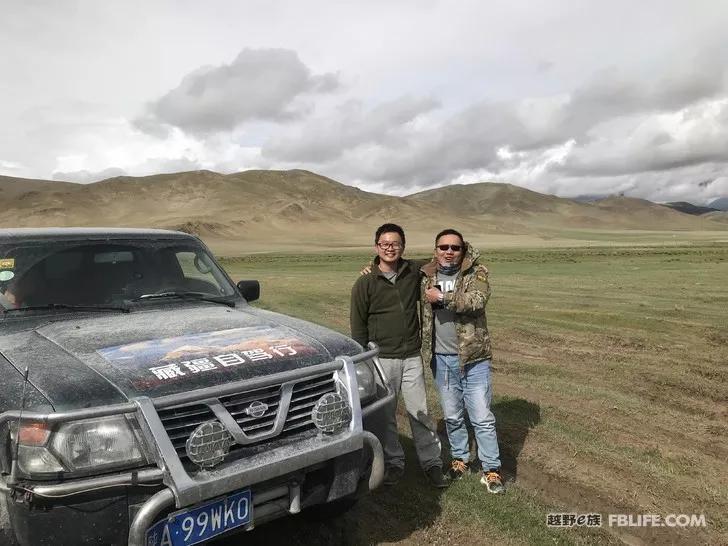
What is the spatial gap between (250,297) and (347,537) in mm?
2174

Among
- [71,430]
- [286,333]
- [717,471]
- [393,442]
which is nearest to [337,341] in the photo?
[286,333]

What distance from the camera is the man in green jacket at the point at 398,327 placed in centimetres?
452

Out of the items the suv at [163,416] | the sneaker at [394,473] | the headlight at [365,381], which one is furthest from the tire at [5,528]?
the sneaker at [394,473]

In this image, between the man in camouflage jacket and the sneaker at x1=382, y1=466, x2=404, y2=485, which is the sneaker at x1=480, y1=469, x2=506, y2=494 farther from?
the sneaker at x1=382, y1=466, x2=404, y2=485

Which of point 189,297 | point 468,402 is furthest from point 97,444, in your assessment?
point 468,402

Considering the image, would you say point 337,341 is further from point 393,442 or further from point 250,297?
point 250,297

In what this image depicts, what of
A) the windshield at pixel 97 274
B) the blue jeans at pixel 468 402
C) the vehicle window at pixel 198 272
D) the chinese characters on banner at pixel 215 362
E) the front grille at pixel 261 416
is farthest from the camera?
the vehicle window at pixel 198 272

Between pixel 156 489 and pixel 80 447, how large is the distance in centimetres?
38

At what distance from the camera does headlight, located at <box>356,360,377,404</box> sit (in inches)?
136

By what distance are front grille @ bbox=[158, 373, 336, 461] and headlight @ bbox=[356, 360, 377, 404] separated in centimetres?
27

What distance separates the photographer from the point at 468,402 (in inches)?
181

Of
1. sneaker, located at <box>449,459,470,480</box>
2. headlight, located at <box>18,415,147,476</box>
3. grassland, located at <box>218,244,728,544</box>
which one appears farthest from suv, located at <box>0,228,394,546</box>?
sneaker, located at <box>449,459,470,480</box>

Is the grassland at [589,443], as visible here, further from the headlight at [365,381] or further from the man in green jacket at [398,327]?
the headlight at [365,381]

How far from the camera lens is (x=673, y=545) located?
3.76 metres
